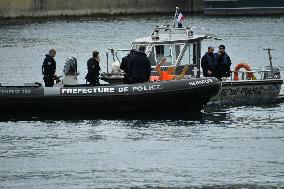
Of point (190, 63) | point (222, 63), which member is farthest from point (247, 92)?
point (190, 63)

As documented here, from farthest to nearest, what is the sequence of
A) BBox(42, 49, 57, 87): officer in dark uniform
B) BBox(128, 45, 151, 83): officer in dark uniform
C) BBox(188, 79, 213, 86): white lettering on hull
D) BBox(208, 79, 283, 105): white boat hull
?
BBox(208, 79, 283, 105): white boat hull, BBox(42, 49, 57, 87): officer in dark uniform, BBox(128, 45, 151, 83): officer in dark uniform, BBox(188, 79, 213, 86): white lettering on hull

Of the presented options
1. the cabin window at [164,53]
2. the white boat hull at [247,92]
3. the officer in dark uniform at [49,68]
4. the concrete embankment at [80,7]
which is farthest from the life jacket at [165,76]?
the concrete embankment at [80,7]

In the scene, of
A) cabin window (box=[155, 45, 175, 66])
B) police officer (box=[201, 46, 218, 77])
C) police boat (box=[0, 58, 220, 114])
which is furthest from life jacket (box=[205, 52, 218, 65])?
police boat (box=[0, 58, 220, 114])

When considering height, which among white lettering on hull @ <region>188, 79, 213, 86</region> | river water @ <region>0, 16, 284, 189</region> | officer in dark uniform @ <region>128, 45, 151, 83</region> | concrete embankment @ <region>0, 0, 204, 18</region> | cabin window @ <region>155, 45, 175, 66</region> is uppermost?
concrete embankment @ <region>0, 0, 204, 18</region>

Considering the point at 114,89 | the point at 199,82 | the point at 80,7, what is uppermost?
the point at 80,7

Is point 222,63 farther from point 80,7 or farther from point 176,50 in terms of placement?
point 80,7

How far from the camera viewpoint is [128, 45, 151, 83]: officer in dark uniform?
31938mm

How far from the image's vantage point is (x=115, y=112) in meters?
32.3

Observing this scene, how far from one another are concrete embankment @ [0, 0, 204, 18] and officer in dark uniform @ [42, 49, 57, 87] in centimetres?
7661

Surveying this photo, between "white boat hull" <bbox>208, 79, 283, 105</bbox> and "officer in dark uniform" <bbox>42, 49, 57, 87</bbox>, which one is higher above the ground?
"officer in dark uniform" <bbox>42, 49, 57, 87</bbox>

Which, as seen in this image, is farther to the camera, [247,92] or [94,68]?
[247,92]

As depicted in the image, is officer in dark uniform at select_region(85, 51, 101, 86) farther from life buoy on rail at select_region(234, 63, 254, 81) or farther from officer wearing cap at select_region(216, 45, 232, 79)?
life buoy on rail at select_region(234, 63, 254, 81)

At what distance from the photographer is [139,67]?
105ft

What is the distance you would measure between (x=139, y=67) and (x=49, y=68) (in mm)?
2701
